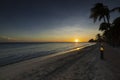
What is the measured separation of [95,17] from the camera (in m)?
30.0

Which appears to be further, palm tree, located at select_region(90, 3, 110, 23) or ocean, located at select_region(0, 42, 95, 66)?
palm tree, located at select_region(90, 3, 110, 23)

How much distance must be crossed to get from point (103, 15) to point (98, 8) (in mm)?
2306

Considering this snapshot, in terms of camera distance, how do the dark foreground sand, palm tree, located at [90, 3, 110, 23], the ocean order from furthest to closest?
palm tree, located at [90, 3, 110, 23] < the ocean < the dark foreground sand

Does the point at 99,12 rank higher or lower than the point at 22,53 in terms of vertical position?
higher

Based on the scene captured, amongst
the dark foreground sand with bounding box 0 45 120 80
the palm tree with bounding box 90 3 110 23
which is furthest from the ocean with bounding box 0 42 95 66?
the palm tree with bounding box 90 3 110 23

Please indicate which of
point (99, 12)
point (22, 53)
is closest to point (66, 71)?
point (22, 53)

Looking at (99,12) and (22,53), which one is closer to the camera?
(22,53)

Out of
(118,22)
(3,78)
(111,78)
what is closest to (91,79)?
(111,78)

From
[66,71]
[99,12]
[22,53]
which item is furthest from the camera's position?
[99,12]

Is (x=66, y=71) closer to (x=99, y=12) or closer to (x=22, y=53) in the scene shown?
(x=22, y=53)

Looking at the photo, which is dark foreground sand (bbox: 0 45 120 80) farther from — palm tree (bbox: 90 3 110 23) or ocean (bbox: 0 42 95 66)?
palm tree (bbox: 90 3 110 23)

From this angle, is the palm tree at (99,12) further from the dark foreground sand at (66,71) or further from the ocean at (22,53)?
the dark foreground sand at (66,71)

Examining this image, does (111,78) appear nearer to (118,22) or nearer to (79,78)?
(79,78)

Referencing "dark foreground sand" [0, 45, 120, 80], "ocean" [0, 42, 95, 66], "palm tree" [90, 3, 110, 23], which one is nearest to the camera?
"dark foreground sand" [0, 45, 120, 80]
